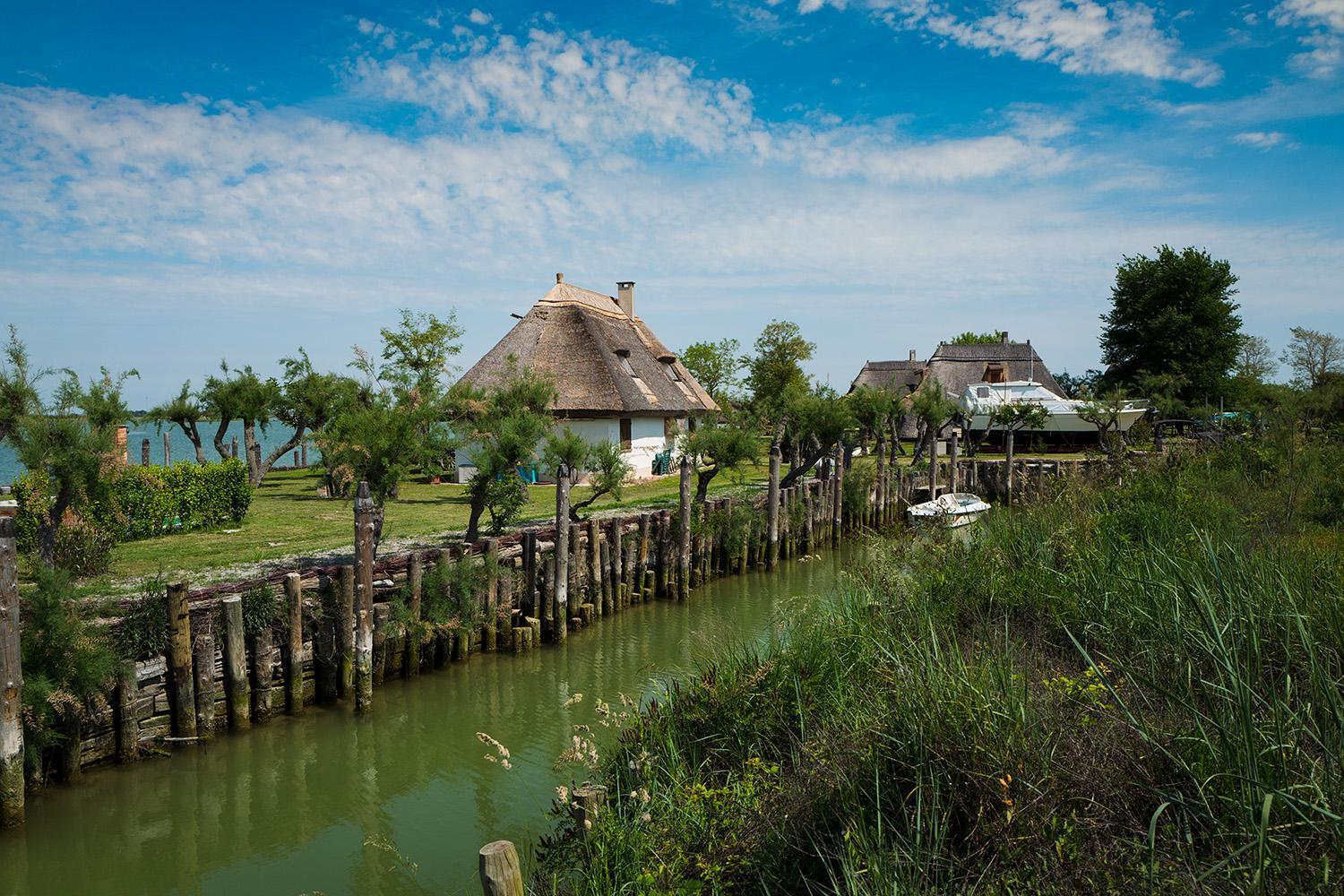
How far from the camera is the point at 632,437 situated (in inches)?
1228

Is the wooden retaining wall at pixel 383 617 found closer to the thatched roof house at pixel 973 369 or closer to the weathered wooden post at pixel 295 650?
the weathered wooden post at pixel 295 650

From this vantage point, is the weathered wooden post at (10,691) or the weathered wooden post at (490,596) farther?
the weathered wooden post at (490,596)

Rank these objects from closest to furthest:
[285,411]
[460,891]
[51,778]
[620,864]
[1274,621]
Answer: [620,864]
[1274,621]
[460,891]
[51,778]
[285,411]

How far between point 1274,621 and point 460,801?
7169mm

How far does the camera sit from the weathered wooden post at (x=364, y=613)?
35.1ft

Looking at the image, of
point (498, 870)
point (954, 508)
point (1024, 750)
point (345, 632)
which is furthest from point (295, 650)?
point (954, 508)

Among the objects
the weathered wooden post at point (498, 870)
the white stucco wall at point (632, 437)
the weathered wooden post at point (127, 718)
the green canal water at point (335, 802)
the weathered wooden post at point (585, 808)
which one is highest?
the white stucco wall at point (632, 437)

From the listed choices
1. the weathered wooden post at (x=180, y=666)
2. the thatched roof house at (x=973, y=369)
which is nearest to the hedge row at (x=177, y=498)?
the weathered wooden post at (x=180, y=666)

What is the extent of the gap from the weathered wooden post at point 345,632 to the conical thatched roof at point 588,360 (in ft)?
56.2

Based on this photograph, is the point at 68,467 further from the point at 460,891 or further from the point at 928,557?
the point at 928,557

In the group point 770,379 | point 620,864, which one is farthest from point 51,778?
point 770,379

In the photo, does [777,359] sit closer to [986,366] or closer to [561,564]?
[986,366]

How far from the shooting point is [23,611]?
796 cm

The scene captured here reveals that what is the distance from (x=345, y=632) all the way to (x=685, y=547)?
7911mm
